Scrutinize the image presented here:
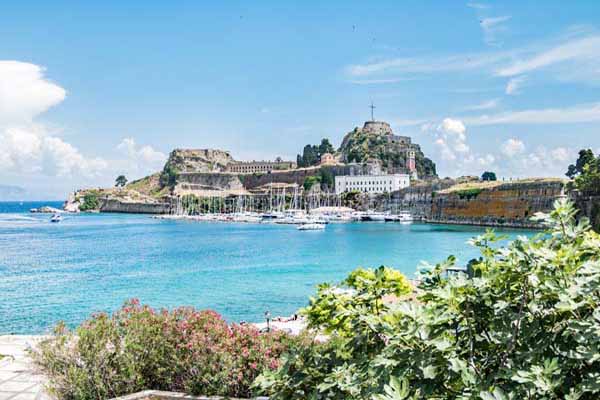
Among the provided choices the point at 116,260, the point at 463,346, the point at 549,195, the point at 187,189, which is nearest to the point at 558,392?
the point at 463,346

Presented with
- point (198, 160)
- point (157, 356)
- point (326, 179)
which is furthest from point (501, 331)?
point (198, 160)

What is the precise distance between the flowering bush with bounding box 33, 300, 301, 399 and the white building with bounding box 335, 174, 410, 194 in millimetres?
88699

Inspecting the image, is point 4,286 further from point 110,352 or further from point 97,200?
point 97,200

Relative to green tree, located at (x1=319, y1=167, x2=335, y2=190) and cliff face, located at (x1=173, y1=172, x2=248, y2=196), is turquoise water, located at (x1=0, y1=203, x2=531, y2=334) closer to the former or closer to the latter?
green tree, located at (x1=319, y1=167, x2=335, y2=190)

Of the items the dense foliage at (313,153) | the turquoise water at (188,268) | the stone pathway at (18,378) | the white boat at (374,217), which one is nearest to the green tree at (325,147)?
the dense foliage at (313,153)

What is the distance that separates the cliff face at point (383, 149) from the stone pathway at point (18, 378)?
351 feet

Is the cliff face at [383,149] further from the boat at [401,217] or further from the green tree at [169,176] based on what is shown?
the green tree at [169,176]

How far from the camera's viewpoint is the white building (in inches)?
3824

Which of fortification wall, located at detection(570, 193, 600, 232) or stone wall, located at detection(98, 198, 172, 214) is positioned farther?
stone wall, located at detection(98, 198, 172, 214)

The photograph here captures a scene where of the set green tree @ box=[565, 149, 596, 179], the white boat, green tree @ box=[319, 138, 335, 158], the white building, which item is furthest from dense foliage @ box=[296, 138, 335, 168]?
green tree @ box=[565, 149, 596, 179]

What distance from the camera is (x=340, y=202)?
98188 millimetres

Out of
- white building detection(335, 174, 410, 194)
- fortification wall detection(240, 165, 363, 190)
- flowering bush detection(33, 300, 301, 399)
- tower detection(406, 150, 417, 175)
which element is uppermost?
tower detection(406, 150, 417, 175)

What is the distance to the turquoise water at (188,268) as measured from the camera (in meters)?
20.4

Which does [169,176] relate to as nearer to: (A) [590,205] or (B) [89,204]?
(B) [89,204]
